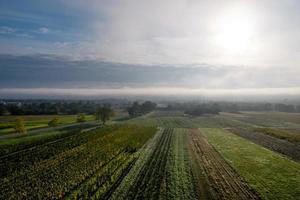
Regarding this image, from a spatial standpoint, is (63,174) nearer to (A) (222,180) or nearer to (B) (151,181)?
(B) (151,181)

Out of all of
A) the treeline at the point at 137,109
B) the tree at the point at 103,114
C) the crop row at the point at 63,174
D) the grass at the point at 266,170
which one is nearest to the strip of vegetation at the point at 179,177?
the crop row at the point at 63,174

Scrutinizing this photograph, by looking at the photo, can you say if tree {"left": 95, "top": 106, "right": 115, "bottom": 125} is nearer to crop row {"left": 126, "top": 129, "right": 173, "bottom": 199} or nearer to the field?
the field

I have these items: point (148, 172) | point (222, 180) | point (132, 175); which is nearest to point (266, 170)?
point (222, 180)

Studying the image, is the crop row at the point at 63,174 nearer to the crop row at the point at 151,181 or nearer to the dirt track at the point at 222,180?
the crop row at the point at 151,181

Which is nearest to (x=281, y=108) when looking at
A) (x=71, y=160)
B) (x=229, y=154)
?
(x=229, y=154)

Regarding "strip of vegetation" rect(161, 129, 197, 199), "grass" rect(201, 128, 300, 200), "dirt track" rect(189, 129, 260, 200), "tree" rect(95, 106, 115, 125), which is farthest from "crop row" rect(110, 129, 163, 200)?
"tree" rect(95, 106, 115, 125)

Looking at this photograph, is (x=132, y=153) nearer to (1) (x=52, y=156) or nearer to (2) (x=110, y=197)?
(1) (x=52, y=156)

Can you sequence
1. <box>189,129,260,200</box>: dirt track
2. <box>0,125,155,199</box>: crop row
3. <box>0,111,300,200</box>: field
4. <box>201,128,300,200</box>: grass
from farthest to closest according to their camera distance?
<box>201,128,300,200</box>: grass → <box>0,125,155,199</box>: crop row → <box>0,111,300,200</box>: field → <box>189,129,260,200</box>: dirt track
